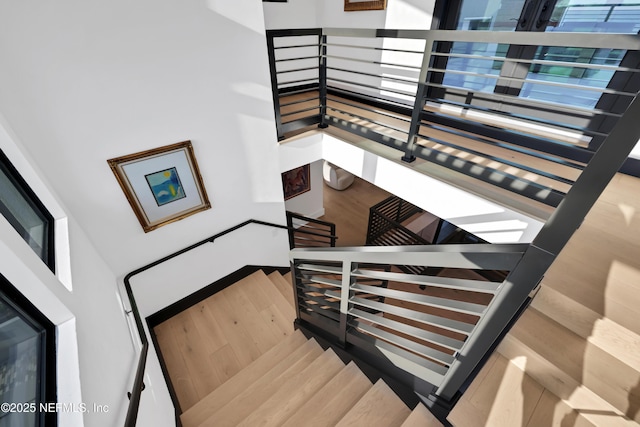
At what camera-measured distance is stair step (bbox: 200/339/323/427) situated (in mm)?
1940

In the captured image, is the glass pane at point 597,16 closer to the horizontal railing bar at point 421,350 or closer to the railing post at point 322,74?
the railing post at point 322,74

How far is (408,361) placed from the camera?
145cm

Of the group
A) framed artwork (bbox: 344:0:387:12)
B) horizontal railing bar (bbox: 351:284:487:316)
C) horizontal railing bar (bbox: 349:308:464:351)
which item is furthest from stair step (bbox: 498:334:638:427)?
framed artwork (bbox: 344:0:387:12)

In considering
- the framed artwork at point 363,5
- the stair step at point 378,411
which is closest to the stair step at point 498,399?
the stair step at point 378,411

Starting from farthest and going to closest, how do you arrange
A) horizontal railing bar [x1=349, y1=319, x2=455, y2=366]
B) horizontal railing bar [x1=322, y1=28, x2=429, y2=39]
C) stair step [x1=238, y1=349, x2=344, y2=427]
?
horizontal railing bar [x1=322, y1=28, x2=429, y2=39]
stair step [x1=238, y1=349, x2=344, y2=427]
horizontal railing bar [x1=349, y1=319, x2=455, y2=366]

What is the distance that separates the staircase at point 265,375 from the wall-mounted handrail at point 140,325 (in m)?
0.68

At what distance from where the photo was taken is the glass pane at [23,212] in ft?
3.94

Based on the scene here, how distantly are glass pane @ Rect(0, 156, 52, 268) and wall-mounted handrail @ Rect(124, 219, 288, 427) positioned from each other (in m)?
0.77

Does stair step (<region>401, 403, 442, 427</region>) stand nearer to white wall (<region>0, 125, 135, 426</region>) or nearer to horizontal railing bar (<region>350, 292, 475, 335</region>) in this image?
horizontal railing bar (<region>350, 292, 475, 335</region>)

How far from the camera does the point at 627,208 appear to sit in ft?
5.61

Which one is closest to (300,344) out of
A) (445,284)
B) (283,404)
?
(283,404)

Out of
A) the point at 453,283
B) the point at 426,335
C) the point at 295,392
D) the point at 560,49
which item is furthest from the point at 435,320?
the point at 560,49

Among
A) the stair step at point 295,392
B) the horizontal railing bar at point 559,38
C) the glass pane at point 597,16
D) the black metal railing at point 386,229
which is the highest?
the glass pane at point 597,16

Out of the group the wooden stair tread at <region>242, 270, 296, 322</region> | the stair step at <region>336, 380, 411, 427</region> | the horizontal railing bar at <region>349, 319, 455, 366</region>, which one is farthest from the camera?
the wooden stair tread at <region>242, 270, 296, 322</region>
